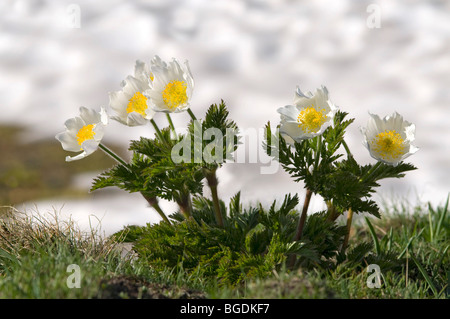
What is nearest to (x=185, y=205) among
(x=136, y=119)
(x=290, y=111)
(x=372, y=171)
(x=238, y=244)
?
(x=238, y=244)

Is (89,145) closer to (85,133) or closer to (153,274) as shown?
(85,133)

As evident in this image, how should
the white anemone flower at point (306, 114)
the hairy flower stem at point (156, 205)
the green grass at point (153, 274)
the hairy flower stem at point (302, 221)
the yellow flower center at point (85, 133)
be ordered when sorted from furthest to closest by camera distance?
the hairy flower stem at point (156, 205) → the yellow flower center at point (85, 133) → the hairy flower stem at point (302, 221) → the white anemone flower at point (306, 114) → the green grass at point (153, 274)

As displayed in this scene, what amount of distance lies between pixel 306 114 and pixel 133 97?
0.90 meters

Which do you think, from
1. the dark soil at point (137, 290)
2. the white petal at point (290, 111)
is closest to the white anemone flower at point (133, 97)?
the white petal at point (290, 111)

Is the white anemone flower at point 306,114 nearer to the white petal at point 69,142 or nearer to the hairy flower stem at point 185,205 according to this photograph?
the hairy flower stem at point 185,205

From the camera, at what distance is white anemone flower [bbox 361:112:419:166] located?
2.71 meters

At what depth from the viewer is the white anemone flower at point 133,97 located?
2.87 m

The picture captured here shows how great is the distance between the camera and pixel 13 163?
28.1 feet

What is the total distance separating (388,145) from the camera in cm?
273

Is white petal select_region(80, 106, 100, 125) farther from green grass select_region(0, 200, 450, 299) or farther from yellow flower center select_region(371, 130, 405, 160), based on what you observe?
yellow flower center select_region(371, 130, 405, 160)

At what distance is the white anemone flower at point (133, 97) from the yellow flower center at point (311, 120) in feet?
2.44
